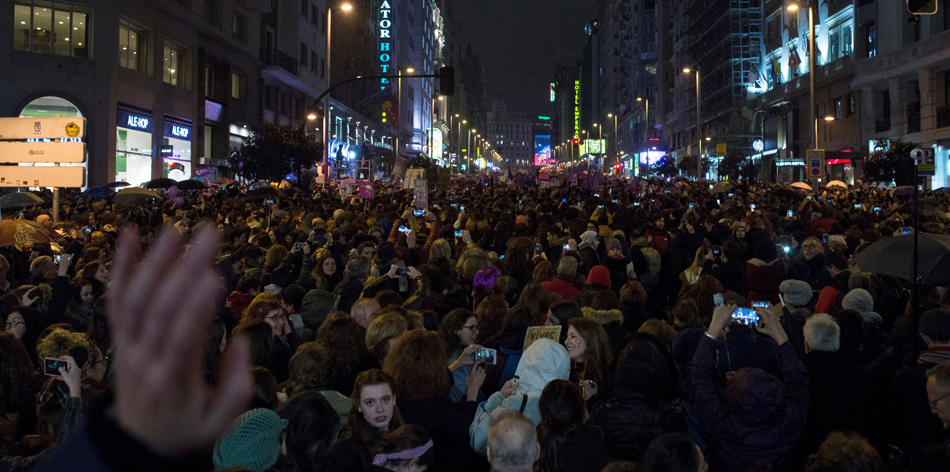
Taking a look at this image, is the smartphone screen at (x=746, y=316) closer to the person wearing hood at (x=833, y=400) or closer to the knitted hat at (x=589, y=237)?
the person wearing hood at (x=833, y=400)

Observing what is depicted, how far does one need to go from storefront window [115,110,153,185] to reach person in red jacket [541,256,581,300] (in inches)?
1067

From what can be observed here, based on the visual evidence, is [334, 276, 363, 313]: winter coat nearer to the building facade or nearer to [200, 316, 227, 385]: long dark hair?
[200, 316, 227, 385]: long dark hair

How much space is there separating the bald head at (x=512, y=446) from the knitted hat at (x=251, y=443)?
972 mm

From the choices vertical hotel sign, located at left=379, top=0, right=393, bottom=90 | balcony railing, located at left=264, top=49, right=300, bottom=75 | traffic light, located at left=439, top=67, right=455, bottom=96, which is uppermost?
vertical hotel sign, located at left=379, top=0, right=393, bottom=90

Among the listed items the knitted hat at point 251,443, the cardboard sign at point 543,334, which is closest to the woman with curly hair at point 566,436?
the cardboard sign at point 543,334

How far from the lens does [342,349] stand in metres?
5.52

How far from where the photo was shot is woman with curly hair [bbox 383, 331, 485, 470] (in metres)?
4.60

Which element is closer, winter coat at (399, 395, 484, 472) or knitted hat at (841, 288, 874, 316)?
winter coat at (399, 395, 484, 472)

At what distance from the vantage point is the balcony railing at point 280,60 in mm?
48094

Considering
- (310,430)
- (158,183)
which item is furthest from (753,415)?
(158,183)

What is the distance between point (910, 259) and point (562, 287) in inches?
125

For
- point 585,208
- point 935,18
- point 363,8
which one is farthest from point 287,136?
point 363,8

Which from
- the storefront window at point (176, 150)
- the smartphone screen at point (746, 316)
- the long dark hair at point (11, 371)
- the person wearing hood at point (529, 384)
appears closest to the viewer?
the person wearing hood at point (529, 384)

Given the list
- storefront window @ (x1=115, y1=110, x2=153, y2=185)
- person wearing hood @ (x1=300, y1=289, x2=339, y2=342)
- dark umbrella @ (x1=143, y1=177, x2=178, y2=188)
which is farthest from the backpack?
storefront window @ (x1=115, y1=110, x2=153, y2=185)
